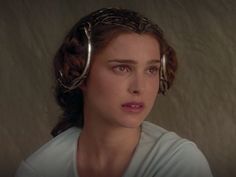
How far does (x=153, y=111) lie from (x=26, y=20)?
0.34m

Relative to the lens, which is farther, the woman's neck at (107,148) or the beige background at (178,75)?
the beige background at (178,75)

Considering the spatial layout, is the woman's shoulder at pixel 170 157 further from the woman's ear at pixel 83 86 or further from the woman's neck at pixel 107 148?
the woman's ear at pixel 83 86

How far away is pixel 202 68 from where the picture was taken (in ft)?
4.55

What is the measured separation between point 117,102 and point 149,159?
112mm

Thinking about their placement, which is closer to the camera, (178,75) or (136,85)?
(136,85)

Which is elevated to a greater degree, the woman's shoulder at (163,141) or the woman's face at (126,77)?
the woman's face at (126,77)

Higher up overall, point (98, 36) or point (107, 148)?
point (98, 36)

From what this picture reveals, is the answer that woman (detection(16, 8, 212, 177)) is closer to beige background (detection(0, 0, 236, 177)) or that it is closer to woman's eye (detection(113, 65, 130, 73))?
woman's eye (detection(113, 65, 130, 73))

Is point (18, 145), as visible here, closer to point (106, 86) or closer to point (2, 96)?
point (2, 96)

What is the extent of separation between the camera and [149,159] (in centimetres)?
111

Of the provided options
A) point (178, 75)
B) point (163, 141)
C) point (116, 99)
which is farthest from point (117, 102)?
point (178, 75)

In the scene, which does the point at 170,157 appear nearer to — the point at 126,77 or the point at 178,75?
the point at 126,77

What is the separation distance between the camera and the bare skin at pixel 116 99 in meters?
1.10

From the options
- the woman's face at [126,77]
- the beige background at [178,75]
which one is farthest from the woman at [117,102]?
the beige background at [178,75]
